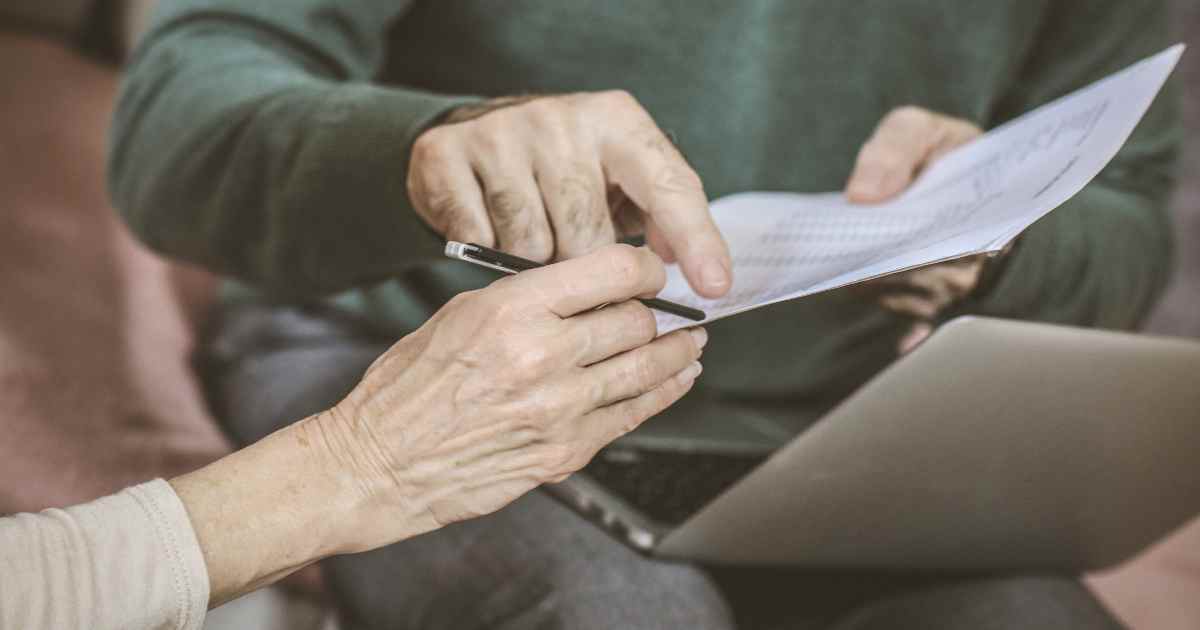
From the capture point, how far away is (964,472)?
52 centimetres

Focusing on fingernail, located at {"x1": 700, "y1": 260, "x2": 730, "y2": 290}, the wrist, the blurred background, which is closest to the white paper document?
fingernail, located at {"x1": 700, "y1": 260, "x2": 730, "y2": 290}

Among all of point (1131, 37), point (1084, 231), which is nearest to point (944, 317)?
point (1084, 231)

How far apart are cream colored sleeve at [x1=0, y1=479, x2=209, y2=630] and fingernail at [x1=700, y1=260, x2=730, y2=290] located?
230 mm

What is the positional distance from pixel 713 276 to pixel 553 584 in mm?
237

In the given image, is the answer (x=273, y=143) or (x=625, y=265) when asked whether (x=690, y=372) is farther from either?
(x=273, y=143)

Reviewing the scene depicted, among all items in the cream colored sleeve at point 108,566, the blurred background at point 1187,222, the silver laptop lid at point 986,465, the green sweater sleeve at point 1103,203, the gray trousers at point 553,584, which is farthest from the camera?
the blurred background at point 1187,222

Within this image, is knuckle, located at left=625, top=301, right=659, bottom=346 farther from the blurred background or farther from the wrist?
the blurred background

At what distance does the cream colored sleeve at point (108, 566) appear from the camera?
33cm

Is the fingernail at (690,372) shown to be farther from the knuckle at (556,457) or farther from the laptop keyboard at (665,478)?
the laptop keyboard at (665,478)

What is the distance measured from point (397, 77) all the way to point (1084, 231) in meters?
0.55

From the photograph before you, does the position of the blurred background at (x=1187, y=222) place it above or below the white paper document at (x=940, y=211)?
below

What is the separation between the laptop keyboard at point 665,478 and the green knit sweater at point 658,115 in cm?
7

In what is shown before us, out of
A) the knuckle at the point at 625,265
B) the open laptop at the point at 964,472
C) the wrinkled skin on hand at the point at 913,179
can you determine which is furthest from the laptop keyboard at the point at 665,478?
the knuckle at the point at 625,265

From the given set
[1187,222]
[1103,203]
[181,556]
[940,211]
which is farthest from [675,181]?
[1187,222]
